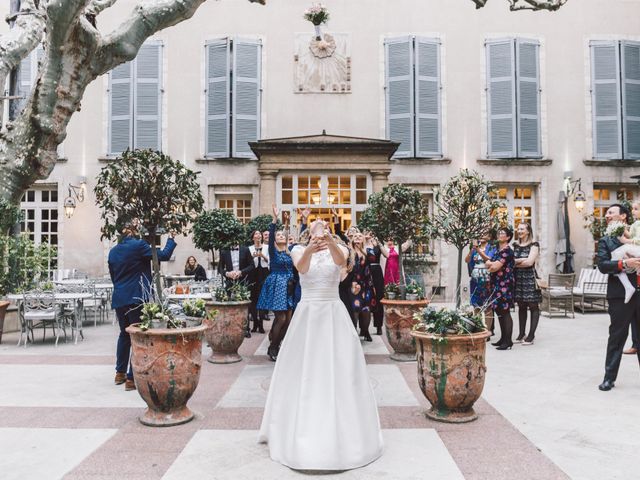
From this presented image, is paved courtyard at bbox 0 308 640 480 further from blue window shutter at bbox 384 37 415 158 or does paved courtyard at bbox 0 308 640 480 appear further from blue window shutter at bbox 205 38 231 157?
blue window shutter at bbox 384 37 415 158

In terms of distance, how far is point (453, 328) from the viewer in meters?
4.55

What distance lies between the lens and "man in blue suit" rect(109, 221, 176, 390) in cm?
567

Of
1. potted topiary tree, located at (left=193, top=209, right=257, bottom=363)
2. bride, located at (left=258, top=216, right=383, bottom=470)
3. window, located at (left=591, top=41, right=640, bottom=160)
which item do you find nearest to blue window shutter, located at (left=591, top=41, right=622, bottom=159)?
window, located at (left=591, top=41, right=640, bottom=160)

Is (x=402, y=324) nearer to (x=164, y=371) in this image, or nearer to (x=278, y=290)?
(x=278, y=290)

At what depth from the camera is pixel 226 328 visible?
22.4 feet

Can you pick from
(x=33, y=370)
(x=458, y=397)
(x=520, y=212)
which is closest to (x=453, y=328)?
(x=458, y=397)

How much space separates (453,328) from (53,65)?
18.4 feet

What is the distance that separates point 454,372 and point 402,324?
Answer: 8.24ft

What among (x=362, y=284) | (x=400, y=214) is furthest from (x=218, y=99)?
(x=400, y=214)

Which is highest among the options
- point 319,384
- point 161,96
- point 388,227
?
point 161,96

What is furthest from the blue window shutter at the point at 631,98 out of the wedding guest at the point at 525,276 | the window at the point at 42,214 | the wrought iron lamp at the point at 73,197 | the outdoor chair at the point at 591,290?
the window at the point at 42,214

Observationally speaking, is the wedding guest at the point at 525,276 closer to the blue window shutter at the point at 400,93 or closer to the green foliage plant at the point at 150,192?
the green foliage plant at the point at 150,192

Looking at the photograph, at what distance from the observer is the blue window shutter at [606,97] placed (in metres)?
14.4

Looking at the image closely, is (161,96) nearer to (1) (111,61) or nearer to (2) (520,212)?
(1) (111,61)
